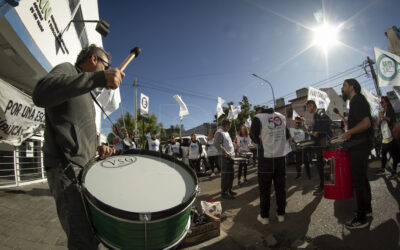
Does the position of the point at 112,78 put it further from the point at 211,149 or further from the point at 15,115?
the point at 211,149

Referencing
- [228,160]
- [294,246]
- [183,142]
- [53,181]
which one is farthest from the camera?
[183,142]

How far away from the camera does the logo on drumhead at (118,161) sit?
1325mm

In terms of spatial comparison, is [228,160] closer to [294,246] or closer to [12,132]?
[294,246]

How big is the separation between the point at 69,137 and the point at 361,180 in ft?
10.9

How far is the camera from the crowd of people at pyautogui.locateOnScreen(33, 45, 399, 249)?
46.0 inches

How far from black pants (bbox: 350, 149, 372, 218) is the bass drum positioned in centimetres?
247

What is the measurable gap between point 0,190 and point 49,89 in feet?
21.2

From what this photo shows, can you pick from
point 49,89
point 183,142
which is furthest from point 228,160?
point 183,142

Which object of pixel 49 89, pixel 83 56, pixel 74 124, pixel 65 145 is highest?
pixel 83 56

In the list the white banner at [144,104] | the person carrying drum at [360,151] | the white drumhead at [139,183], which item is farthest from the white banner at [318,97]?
the white banner at [144,104]

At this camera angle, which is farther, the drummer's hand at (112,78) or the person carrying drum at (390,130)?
the person carrying drum at (390,130)

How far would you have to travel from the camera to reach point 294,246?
7.34 feet

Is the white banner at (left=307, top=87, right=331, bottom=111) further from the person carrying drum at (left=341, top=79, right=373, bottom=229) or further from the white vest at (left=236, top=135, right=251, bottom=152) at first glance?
the person carrying drum at (left=341, top=79, right=373, bottom=229)

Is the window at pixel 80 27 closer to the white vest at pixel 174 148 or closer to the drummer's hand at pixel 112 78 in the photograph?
the white vest at pixel 174 148
